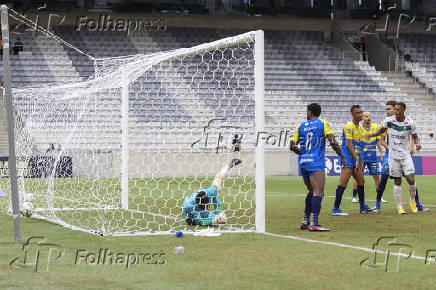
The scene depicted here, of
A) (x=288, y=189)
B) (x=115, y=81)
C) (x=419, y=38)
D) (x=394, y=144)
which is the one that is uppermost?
(x=419, y=38)

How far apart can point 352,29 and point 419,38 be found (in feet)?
12.9

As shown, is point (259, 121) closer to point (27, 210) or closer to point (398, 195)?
point (398, 195)

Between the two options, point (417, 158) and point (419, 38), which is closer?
point (417, 158)

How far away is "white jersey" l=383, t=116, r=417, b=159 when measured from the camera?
12586mm

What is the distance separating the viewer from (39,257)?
756 cm

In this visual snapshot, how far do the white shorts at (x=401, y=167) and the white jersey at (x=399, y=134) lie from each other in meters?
0.07

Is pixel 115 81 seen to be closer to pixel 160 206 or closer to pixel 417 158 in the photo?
Answer: pixel 160 206

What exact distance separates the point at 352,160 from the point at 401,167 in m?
0.79

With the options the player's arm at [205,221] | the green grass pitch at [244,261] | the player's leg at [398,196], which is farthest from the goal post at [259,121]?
the player's leg at [398,196]

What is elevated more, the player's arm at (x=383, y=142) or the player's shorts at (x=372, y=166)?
the player's arm at (x=383, y=142)

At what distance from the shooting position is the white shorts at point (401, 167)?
1269 cm

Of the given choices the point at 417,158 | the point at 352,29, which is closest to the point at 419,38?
the point at 352,29

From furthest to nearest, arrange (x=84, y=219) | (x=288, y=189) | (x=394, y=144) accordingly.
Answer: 1. (x=288, y=189)
2. (x=394, y=144)
3. (x=84, y=219)

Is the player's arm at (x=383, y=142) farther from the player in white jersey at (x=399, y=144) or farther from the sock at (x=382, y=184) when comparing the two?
the player in white jersey at (x=399, y=144)
